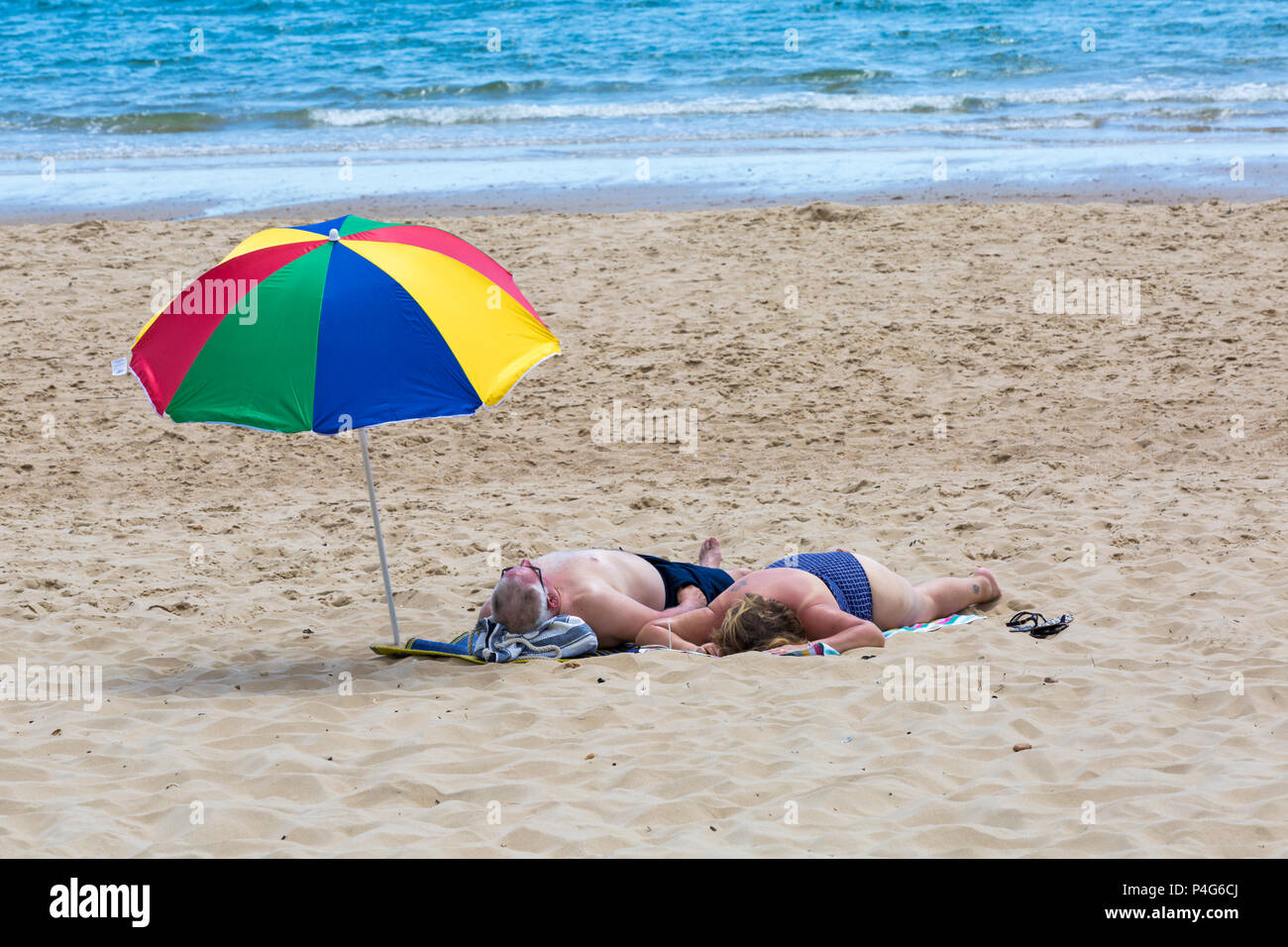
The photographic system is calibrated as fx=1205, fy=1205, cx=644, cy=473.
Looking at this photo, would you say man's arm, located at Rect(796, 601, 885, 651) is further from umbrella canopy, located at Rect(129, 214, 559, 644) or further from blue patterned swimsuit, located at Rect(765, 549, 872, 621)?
umbrella canopy, located at Rect(129, 214, 559, 644)

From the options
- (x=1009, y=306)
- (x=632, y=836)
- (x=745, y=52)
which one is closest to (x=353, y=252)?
(x=632, y=836)

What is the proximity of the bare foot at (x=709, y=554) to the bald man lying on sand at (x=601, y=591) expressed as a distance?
0.22 m

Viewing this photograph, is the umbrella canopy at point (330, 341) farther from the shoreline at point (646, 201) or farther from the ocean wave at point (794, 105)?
the ocean wave at point (794, 105)

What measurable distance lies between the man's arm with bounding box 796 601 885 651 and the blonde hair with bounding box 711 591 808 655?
5 cm

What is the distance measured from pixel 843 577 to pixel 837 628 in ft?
0.76

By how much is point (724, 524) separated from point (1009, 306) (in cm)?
356

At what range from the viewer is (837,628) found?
4.77 m

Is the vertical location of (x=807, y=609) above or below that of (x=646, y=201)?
below

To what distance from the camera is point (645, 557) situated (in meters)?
5.11

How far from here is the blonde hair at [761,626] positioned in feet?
15.7

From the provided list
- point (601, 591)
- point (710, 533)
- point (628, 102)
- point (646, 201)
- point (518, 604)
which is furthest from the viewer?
point (628, 102)

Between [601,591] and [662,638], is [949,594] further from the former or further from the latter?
[601,591]

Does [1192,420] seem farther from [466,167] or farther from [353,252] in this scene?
[466,167]

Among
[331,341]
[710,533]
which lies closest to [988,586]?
[710,533]
